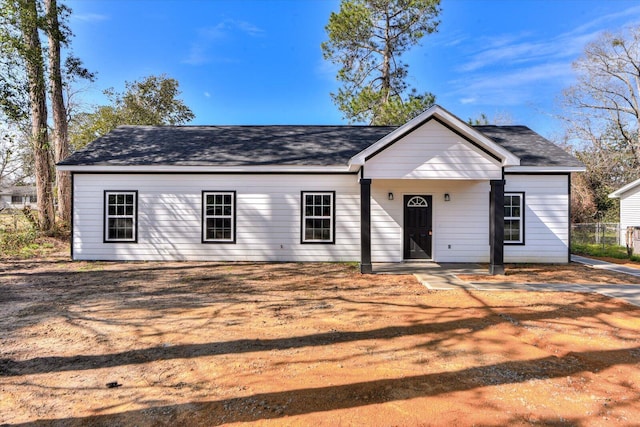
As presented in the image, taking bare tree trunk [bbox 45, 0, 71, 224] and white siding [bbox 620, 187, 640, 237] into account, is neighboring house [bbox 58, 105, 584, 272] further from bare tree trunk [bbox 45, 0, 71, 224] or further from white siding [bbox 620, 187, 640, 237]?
white siding [bbox 620, 187, 640, 237]

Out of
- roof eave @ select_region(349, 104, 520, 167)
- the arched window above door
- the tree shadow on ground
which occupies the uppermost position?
roof eave @ select_region(349, 104, 520, 167)

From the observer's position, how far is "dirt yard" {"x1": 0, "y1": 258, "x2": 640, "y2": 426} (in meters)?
2.94

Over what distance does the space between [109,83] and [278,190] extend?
22106mm

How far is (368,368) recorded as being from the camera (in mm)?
3713

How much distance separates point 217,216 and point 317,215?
3.32m

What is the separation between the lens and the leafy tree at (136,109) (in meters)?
24.8

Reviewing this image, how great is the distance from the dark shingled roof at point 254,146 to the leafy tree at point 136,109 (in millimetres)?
13312

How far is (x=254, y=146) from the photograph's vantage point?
12367 mm

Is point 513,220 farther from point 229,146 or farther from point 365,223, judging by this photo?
point 229,146

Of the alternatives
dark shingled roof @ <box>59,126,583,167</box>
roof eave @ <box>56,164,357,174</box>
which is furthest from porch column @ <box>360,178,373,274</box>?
dark shingled roof @ <box>59,126,583,167</box>

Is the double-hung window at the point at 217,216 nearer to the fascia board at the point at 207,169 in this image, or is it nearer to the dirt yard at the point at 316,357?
the fascia board at the point at 207,169

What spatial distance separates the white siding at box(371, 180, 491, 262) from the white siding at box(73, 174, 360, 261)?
0.73 metres

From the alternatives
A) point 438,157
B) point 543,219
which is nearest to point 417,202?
point 438,157

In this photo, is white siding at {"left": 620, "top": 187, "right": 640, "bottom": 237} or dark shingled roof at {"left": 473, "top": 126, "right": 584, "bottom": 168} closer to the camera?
dark shingled roof at {"left": 473, "top": 126, "right": 584, "bottom": 168}
